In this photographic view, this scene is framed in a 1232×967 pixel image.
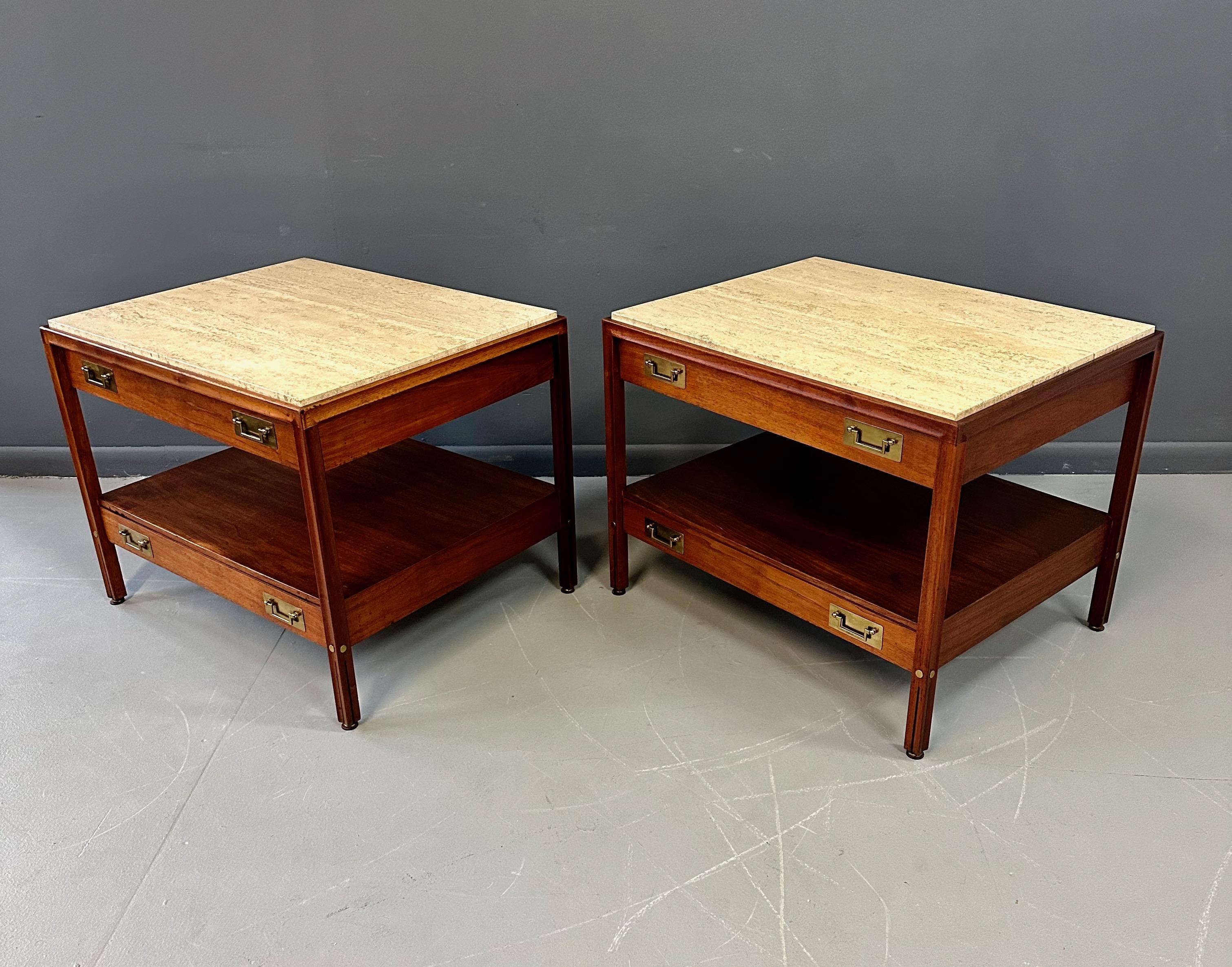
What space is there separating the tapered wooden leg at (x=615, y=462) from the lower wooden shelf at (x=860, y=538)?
0.11ft

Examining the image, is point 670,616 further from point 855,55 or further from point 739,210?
point 855,55

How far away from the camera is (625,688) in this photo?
2.11 m

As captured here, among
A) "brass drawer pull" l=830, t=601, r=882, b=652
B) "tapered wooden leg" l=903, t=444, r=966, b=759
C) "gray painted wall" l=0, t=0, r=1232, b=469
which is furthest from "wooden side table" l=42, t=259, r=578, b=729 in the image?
"tapered wooden leg" l=903, t=444, r=966, b=759

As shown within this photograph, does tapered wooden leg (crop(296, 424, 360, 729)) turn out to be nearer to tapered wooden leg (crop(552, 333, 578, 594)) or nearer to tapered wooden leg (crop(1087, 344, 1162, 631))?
tapered wooden leg (crop(552, 333, 578, 594))

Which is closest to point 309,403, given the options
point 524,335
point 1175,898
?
point 524,335

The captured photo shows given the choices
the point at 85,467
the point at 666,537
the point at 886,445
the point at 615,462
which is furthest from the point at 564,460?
the point at 85,467

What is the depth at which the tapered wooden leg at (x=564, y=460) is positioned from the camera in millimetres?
2193

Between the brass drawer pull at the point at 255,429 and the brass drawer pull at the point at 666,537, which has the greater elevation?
the brass drawer pull at the point at 255,429

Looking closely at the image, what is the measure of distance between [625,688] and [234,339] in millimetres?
993

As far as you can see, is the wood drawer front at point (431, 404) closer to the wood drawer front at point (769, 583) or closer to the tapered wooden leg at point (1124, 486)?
the wood drawer front at point (769, 583)

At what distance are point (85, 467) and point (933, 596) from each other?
177cm

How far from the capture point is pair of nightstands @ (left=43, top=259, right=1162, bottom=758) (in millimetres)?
1773

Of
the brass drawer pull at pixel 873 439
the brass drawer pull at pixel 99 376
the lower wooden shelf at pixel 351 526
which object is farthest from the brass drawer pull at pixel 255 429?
the brass drawer pull at pixel 873 439

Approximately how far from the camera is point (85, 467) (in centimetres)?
232
